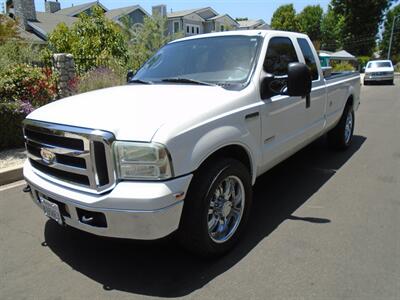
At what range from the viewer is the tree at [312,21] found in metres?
69.5

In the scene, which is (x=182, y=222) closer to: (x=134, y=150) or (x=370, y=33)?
(x=134, y=150)

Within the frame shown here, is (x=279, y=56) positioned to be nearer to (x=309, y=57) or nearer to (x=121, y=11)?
(x=309, y=57)

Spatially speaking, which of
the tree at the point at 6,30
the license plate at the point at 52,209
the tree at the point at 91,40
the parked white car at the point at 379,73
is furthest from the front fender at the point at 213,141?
the parked white car at the point at 379,73

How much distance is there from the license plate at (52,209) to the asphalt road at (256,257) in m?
0.47

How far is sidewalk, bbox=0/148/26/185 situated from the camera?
5.54 m

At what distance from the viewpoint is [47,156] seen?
3100 mm

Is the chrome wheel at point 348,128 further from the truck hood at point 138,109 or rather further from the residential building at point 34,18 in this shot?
the residential building at point 34,18

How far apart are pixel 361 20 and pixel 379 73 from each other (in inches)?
1663

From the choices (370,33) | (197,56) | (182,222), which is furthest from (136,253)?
(370,33)

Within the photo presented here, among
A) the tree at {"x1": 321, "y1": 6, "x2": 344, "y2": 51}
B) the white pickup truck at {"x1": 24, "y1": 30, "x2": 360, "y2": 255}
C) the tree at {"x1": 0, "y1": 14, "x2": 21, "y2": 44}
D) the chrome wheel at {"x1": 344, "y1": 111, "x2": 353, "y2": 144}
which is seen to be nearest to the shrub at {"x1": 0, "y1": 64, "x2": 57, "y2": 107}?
the white pickup truck at {"x1": 24, "y1": 30, "x2": 360, "y2": 255}

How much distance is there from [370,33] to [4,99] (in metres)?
63.5

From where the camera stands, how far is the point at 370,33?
59719 millimetres

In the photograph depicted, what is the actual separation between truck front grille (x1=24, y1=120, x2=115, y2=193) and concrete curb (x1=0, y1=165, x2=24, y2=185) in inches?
104

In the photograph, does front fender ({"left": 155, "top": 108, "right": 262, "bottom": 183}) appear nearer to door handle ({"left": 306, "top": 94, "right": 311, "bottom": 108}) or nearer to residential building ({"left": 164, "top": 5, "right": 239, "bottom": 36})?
door handle ({"left": 306, "top": 94, "right": 311, "bottom": 108})
